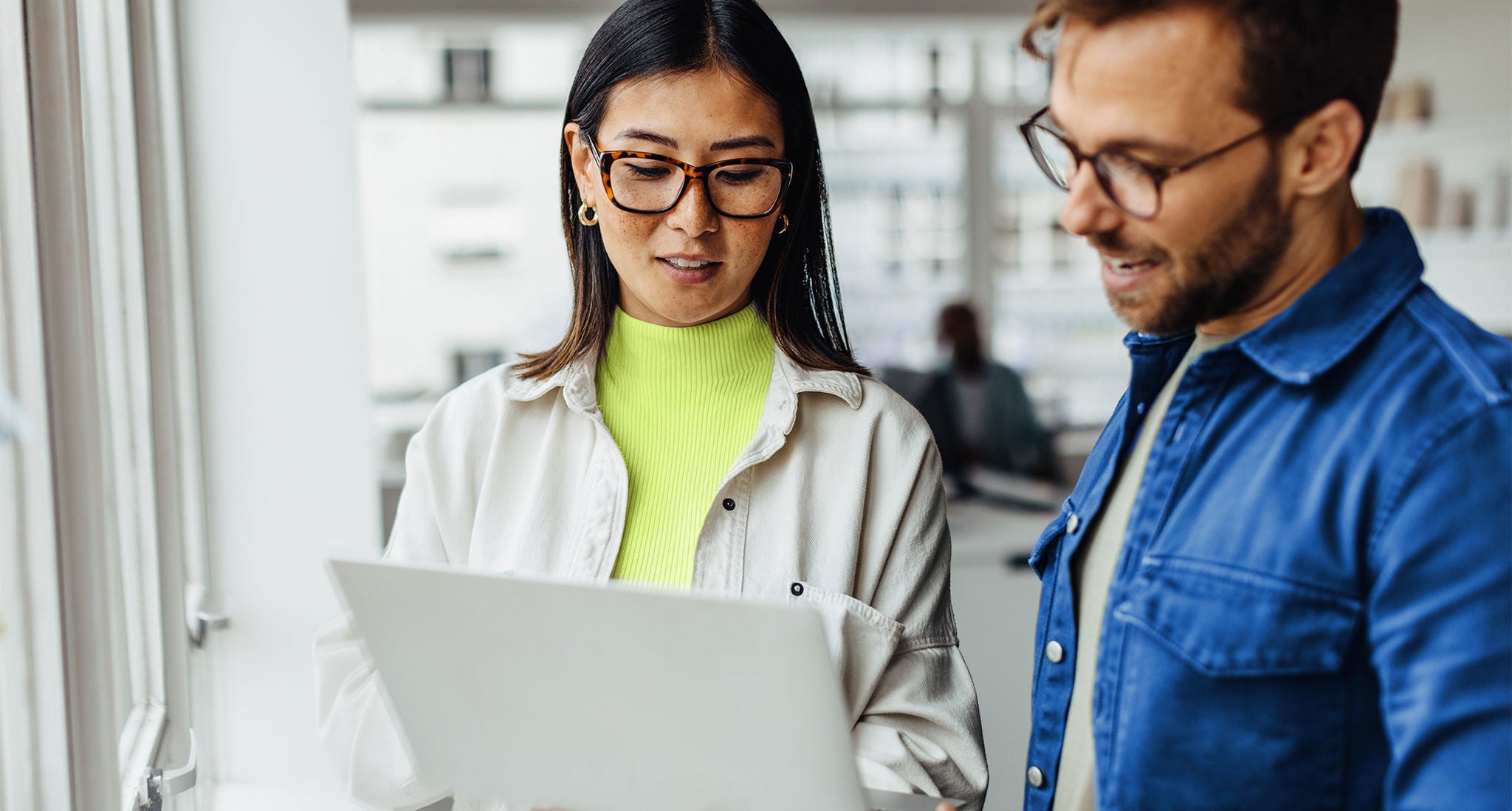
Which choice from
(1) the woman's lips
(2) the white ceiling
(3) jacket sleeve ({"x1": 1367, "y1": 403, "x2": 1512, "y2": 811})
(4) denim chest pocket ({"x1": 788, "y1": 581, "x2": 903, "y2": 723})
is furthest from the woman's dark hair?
(2) the white ceiling

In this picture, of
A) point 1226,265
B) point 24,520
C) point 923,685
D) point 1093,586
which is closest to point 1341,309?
point 1226,265

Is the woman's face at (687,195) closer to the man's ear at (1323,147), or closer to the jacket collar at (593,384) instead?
the jacket collar at (593,384)

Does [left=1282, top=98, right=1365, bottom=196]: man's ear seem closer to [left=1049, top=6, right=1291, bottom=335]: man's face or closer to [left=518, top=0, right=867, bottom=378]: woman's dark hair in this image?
[left=1049, top=6, right=1291, bottom=335]: man's face

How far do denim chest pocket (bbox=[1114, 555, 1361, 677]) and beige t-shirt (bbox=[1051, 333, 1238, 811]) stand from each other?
84 millimetres

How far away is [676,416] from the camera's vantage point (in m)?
1.37

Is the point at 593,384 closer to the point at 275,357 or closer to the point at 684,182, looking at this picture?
the point at 684,182

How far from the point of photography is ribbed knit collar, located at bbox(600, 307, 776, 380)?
1.37 metres

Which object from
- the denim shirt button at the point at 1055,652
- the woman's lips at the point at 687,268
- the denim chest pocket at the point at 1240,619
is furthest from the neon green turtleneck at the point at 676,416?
the denim chest pocket at the point at 1240,619

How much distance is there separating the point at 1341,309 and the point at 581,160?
79cm

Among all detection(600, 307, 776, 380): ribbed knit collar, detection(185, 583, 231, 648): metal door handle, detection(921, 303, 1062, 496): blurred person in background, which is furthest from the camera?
detection(921, 303, 1062, 496): blurred person in background

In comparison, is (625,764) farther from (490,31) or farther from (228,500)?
(490,31)

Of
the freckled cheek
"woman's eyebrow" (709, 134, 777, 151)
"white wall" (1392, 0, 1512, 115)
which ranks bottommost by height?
the freckled cheek

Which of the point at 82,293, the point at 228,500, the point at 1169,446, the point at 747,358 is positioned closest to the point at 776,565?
the point at 747,358

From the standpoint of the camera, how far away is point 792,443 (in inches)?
51.7
